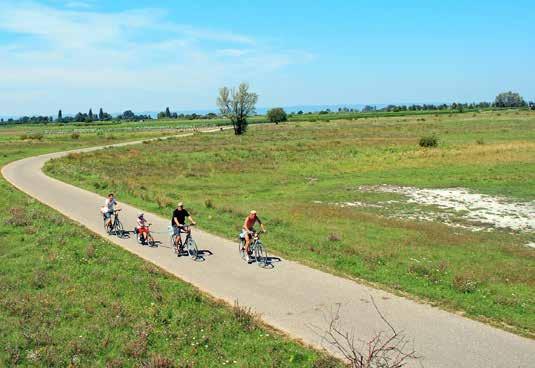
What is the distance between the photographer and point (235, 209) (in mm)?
29438

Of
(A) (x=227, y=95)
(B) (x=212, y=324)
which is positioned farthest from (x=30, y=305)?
(A) (x=227, y=95)

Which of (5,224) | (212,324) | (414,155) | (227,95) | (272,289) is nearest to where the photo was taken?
(212,324)

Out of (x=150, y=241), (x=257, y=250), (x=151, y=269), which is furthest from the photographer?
(x=150, y=241)

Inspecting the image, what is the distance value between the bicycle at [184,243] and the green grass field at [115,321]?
1.76 meters

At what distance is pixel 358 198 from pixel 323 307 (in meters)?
21.5

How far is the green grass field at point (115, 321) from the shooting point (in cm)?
1126

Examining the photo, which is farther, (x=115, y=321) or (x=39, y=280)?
(x=39, y=280)

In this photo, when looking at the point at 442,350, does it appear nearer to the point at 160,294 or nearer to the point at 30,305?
the point at 160,294

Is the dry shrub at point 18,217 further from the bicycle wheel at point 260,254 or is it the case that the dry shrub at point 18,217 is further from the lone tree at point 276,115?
the lone tree at point 276,115

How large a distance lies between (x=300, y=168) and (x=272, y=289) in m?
37.4

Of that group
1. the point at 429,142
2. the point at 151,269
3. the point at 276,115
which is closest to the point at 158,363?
the point at 151,269

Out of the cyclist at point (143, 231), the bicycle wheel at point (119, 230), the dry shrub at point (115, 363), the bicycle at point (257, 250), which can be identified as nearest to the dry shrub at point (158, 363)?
the dry shrub at point (115, 363)

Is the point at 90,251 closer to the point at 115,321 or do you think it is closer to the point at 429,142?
the point at 115,321

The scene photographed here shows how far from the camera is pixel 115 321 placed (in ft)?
42.6
